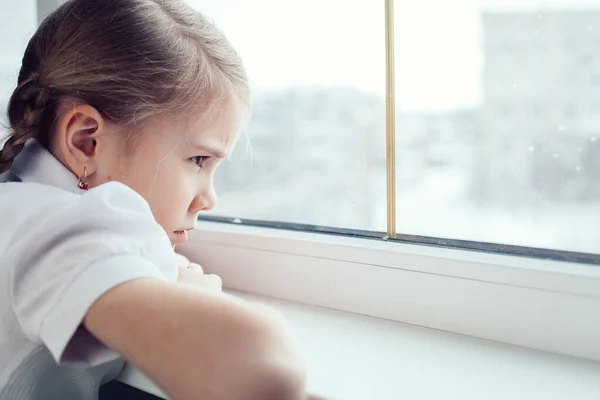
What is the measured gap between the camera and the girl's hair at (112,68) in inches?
25.5

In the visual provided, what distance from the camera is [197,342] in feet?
1.29

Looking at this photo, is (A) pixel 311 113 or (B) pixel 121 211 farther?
(A) pixel 311 113

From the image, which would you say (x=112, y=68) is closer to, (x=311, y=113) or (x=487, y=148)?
(x=311, y=113)

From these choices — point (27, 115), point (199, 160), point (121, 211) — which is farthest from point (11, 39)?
point (121, 211)

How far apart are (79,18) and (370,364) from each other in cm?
55

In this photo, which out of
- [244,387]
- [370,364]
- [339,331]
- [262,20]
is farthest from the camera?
[262,20]

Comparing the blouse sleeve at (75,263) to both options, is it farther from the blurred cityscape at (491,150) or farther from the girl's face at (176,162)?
the blurred cityscape at (491,150)

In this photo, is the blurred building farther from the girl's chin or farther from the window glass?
the girl's chin

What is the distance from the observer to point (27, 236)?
1.52ft

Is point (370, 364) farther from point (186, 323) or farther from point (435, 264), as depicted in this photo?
point (186, 323)

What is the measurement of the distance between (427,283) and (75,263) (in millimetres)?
450

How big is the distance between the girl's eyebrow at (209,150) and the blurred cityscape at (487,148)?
214 millimetres

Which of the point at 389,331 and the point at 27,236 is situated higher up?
the point at 27,236

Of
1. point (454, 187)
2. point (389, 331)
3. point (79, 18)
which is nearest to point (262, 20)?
point (79, 18)
